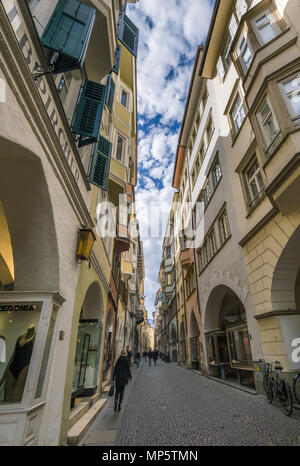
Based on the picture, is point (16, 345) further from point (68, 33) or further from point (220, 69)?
point (220, 69)

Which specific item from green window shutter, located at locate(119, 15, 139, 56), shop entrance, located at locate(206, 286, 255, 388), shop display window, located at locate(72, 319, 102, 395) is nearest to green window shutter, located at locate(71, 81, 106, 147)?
shop display window, located at locate(72, 319, 102, 395)

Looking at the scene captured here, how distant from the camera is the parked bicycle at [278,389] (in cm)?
599

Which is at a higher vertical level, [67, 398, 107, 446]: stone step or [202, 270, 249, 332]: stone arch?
[202, 270, 249, 332]: stone arch

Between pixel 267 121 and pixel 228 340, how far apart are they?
10.7 meters

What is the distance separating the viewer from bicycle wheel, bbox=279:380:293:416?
5.86m

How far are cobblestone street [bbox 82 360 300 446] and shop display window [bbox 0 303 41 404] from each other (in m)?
2.13

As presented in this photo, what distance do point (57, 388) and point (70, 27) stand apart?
7.18 m

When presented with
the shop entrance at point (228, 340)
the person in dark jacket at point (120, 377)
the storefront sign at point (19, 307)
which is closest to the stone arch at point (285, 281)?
the shop entrance at point (228, 340)

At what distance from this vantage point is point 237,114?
38.0ft

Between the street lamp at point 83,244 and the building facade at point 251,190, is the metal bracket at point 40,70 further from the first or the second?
the building facade at point 251,190

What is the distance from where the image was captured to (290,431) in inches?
187

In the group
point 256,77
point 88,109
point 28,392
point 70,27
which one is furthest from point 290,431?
point 256,77

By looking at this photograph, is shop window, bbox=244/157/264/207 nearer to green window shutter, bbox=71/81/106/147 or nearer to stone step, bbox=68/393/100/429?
green window shutter, bbox=71/81/106/147
